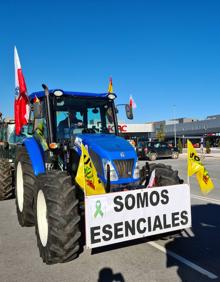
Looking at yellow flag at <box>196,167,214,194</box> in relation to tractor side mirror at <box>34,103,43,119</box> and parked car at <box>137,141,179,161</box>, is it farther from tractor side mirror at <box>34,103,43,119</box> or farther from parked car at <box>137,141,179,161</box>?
parked car at <box>137,141,179,161</box>

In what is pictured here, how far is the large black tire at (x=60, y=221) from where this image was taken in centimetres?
407

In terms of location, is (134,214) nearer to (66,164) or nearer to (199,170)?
(199,170)

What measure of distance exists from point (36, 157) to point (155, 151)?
77.5ft

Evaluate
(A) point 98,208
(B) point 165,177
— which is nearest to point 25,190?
(A) point 98,208

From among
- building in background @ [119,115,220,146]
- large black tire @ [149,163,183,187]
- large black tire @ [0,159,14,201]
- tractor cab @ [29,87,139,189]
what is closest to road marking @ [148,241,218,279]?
large black tire @ [149,163,183,187]

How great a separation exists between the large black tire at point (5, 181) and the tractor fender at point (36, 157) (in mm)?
2413

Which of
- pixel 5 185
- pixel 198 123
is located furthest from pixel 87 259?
pixel 198 123

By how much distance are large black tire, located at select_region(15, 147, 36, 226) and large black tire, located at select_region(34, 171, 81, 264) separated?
4.39 ft

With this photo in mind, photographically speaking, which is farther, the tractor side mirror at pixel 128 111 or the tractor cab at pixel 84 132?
the tractor side mirror at pixel 128 111

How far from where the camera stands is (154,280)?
3814 mm

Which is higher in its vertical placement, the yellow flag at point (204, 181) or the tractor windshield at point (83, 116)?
the tractor windshield at point (83, 116)

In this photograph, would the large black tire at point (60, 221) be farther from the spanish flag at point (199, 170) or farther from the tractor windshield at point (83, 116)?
the spanish flag at point (199, 170)

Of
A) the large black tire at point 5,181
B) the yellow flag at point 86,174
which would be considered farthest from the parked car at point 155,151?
the yellow flag at point 86,174

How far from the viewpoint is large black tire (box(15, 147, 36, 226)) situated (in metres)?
5.72
